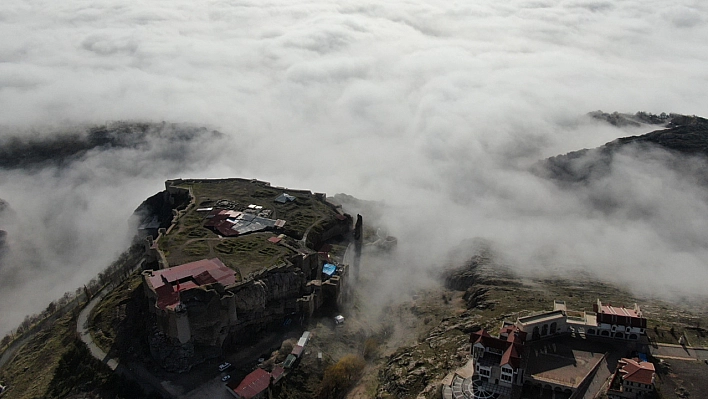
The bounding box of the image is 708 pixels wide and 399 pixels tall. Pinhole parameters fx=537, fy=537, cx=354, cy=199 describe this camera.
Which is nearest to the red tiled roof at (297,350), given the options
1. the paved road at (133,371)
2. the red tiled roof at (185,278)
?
the red tiled roof at (185,278)

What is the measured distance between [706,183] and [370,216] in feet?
281

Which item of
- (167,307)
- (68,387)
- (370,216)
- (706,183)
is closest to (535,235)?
(370,216)

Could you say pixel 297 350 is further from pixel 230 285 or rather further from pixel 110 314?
pixel 110 314

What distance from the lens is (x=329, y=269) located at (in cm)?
9319

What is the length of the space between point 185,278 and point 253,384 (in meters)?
18.7

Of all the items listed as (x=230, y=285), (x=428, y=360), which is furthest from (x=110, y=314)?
(x=428, y=360)

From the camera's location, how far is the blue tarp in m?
92.4

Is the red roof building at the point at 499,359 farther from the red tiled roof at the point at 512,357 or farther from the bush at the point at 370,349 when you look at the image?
the bush at the point at 370,349

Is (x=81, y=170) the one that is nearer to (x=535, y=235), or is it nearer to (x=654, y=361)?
(x=535, y=235)

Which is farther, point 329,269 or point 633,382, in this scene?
point 329,269

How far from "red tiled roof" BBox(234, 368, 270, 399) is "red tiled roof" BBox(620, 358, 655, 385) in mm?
42891

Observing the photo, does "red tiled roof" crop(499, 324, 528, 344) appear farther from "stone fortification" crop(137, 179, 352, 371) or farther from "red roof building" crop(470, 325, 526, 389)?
"stone fortification" crop(137, 179, 352, 371)

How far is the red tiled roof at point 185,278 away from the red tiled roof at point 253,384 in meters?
14.2

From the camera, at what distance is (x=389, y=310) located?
93.9 metres
